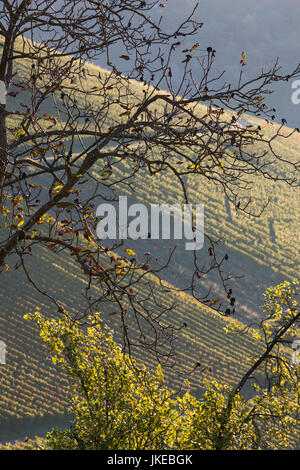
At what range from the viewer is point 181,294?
6172cm

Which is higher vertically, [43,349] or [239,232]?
[239,232]

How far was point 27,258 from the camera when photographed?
54.1 meters

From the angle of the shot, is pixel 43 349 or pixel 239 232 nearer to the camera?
pixel 43 349

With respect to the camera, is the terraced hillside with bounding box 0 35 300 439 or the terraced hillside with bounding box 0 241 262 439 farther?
the terraced hillside with bounding box 0 35 300 439

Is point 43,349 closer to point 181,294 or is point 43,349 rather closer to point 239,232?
point 181,294

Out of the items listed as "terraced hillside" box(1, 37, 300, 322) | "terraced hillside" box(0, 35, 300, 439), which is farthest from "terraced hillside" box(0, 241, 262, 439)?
"terraced hillside" box(1, 37, 300, 322)

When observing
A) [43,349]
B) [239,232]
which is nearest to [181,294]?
[43,349]

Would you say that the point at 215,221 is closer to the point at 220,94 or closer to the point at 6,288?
the point at 6,288

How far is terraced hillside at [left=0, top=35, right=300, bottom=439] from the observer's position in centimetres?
3931

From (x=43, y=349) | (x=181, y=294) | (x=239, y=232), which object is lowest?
(x=43, y=349)

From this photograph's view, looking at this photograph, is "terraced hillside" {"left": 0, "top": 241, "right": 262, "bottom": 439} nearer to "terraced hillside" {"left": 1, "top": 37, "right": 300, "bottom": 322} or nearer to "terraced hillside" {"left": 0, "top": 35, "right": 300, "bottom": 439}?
"terraced hillside" {"left": 0, "top": 35, "right": 300, "bottom": 439}

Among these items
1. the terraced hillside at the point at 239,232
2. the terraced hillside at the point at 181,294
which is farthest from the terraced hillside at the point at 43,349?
the terraced hillside at the point at 239,232
